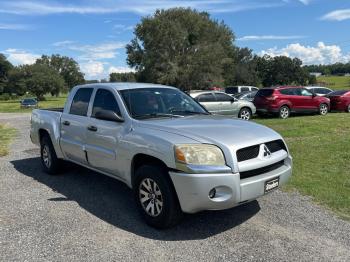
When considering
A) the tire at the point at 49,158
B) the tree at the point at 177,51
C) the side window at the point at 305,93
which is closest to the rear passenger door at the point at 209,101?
the side window at the point at 305,93

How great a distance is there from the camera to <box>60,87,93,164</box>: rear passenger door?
6350 mm

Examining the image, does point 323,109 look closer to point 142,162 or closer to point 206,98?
point 206,98

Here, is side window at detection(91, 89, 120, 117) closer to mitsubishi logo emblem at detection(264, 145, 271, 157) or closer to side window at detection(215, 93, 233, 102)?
mitsubishi logo emblem at detection(264, 145, 271, 157)

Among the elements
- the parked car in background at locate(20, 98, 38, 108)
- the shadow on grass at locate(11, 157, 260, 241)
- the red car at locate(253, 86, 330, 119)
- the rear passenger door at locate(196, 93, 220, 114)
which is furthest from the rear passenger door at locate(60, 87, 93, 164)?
the parked car in background at locate(20, 98, 38, 108)

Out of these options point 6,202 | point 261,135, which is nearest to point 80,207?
point 6,202

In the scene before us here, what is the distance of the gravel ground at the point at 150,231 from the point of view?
418 centimetres

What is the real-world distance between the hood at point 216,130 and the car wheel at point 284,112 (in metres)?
14.5

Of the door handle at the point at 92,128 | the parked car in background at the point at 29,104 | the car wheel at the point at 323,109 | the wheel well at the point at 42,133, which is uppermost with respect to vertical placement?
the door handle at the point at 92,128

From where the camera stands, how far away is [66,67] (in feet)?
387

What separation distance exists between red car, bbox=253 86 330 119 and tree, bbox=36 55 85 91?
102561mm

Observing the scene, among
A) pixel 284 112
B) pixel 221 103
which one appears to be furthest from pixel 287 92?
pixel 221 103

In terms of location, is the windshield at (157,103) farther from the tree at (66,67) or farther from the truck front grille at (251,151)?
the tree at (66,67)

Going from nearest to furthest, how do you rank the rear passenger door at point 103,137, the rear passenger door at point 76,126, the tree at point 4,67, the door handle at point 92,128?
the rear passenger door at point 103,137 < the door handle at point 92,128 < the rear passenger door at point 76,126 < the tree at point 4,67

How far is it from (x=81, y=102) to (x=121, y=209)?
2.09 metres
